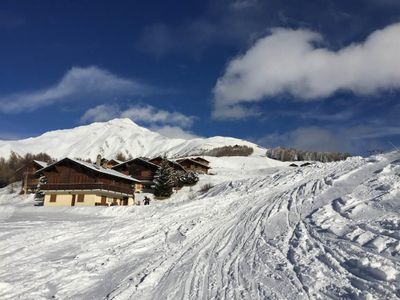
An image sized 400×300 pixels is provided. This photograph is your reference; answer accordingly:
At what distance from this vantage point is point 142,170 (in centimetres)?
7550

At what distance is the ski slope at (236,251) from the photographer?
11258 millimetres

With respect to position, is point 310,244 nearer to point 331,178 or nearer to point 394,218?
point 394,218

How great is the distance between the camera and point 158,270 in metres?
13.9

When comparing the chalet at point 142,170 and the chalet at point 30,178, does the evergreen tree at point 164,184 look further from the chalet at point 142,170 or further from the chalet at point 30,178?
the chalet at point 30,178

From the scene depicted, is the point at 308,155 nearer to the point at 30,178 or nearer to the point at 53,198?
the point at 30,178

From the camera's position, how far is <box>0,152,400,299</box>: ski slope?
11.3 m

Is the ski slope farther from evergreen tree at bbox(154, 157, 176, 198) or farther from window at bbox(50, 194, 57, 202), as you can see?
window at bbox(50, 194, 57, 202)

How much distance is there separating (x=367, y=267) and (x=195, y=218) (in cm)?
1315

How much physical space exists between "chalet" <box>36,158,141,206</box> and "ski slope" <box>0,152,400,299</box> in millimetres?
33661

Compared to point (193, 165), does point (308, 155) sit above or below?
above

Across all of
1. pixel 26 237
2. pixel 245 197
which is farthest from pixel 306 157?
pixel 26 237

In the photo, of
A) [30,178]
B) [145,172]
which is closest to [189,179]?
[145,172]

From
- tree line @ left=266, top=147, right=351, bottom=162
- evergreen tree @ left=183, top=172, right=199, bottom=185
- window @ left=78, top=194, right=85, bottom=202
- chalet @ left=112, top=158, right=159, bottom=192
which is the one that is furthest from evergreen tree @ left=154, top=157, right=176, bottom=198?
tree line @ left=266, top=147, right=351, bottom=162

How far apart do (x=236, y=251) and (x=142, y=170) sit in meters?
60.8
